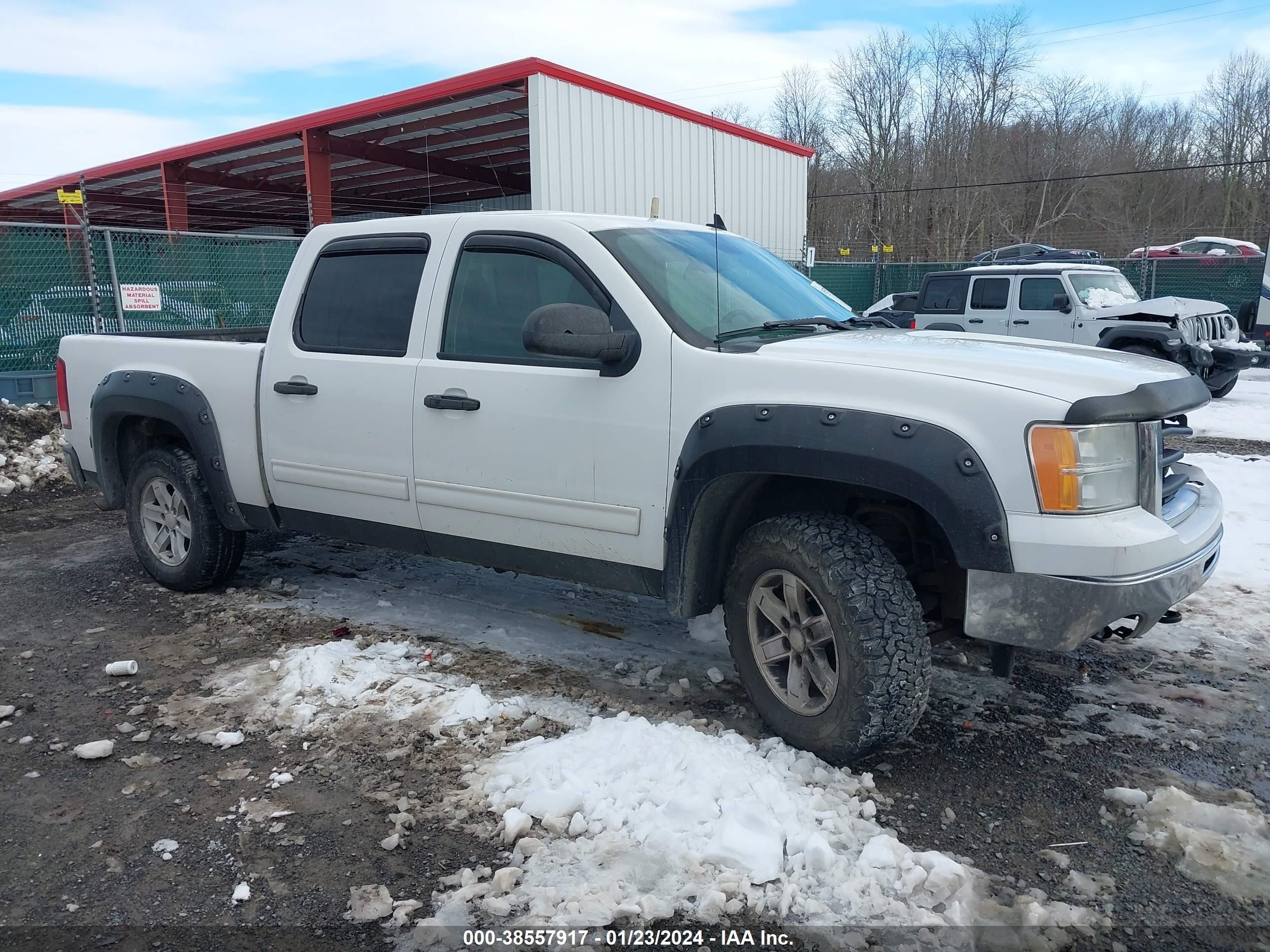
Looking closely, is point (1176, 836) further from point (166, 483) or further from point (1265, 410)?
point (1265, 410)

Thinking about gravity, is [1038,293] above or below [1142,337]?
above

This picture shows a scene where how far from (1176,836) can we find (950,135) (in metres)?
42.2

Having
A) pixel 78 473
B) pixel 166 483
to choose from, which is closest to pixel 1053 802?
pixel 166 483

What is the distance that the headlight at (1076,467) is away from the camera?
279cm

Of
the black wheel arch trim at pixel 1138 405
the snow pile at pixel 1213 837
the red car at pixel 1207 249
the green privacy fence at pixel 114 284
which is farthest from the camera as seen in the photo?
the red car at pixel 1207 249

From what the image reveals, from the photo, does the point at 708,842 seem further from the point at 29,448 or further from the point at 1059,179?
the point at 1059,179

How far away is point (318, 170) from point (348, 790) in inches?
651

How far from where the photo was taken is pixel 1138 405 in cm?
288

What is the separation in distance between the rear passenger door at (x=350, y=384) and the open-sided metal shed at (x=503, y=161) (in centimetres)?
526

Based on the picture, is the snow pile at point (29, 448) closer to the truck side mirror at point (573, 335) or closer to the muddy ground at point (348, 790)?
the muddy ground at point (348, 790)

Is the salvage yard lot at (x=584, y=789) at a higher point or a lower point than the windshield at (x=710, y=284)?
lower

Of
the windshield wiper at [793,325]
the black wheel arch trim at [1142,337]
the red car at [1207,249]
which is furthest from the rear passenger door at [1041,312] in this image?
the red car at [1207,249]

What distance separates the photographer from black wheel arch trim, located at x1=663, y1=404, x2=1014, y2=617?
287 cm

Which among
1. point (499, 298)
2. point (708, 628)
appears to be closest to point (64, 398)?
point (499, 298)
